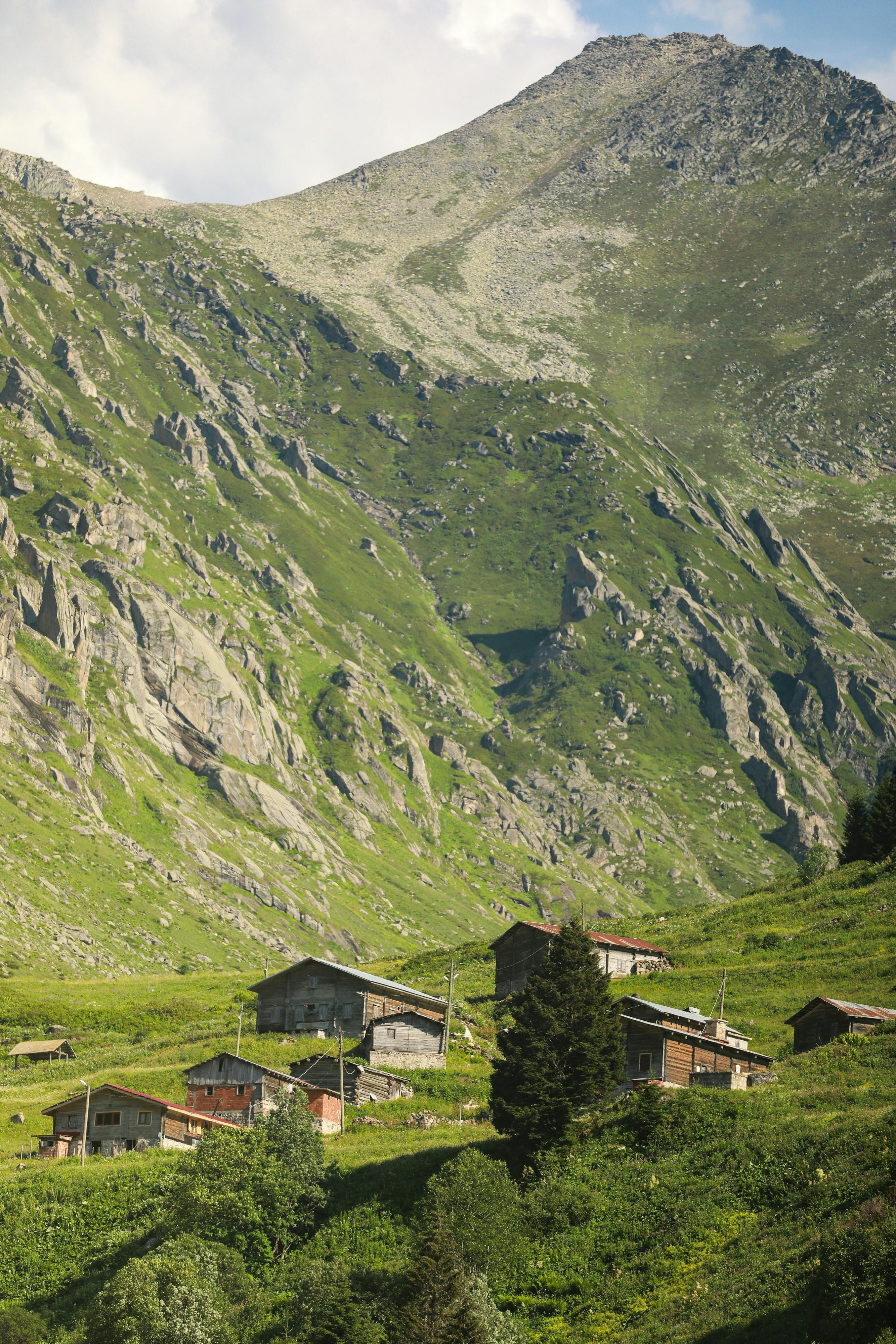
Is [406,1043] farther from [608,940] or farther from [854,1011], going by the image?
[854,1011]

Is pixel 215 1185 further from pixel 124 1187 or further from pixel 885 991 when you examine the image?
pixel 885 991

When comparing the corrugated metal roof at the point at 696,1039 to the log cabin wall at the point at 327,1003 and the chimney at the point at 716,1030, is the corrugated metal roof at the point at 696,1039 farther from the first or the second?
the log cabin wall at the point at 327,1003

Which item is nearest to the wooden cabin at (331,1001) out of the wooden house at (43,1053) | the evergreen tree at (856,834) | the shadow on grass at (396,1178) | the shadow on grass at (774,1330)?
the wooden house at (43,1053)

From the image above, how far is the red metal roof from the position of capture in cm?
6719

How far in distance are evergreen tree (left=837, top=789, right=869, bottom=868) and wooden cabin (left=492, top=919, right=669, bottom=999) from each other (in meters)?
26.0

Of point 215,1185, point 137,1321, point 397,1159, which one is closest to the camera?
point 137,1321

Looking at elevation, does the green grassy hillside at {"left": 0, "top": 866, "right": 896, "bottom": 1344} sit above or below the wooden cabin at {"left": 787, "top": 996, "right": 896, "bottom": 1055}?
below

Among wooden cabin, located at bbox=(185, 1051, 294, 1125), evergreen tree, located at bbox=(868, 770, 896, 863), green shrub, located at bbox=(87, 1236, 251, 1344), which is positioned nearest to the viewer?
green shrub, located at bbox=(87, 1236, 251, 1344)

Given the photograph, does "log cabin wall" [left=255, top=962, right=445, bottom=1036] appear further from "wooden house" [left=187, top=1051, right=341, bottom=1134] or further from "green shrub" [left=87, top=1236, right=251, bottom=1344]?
"green shrub" [left=87, top=1236, right=251, bottom=1344]

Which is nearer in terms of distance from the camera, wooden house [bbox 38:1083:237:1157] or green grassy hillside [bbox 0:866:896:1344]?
green grassy hillside [bbox 0:866:896:1344]

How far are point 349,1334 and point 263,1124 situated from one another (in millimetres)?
16682

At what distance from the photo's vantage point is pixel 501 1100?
178ft

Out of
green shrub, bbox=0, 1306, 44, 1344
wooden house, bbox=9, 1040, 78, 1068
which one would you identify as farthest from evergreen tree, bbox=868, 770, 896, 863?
green shrub, bbox=0, 1306, 44, 1344

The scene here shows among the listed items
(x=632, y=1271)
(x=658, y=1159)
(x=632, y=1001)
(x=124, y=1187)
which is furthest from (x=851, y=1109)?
(x=124, y=1187)
